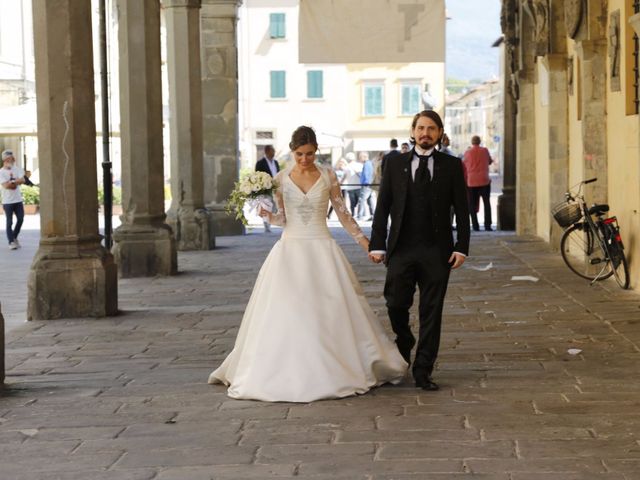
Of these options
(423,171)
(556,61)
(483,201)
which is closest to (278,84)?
(483,201)

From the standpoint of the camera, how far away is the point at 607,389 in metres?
7.54

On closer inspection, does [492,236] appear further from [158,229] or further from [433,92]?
[433,92]

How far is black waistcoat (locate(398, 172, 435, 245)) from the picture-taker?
25.2 ft

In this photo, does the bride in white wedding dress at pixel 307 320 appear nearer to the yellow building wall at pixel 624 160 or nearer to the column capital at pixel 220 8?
the yellow building wall at pixel 624 160

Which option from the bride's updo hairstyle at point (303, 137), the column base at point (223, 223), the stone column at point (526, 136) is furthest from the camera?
the column base at point (223, 223)

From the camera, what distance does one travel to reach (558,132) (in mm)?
18250

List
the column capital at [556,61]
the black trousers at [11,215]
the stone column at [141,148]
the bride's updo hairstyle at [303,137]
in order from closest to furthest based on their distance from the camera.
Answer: the bride's updo hairstyle at [303,137] < the stone column at [141,148] < the column capital at [556,61] < the black trousers at [11,215]

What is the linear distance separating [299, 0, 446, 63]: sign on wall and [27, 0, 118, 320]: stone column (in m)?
14.8

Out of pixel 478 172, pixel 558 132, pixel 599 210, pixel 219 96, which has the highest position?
pixel 219 96

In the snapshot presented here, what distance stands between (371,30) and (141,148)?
1165cm

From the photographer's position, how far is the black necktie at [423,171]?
25.2 feet

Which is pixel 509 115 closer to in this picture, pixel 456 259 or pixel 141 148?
pixel 141 148

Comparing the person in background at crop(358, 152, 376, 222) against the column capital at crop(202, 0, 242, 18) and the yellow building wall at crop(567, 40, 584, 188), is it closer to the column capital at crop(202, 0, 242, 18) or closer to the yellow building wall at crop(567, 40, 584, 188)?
the column capital at crop(202, 0, 242, 18)

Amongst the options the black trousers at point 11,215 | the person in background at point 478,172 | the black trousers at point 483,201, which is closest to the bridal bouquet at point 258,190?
the black trousers at point 11,215
